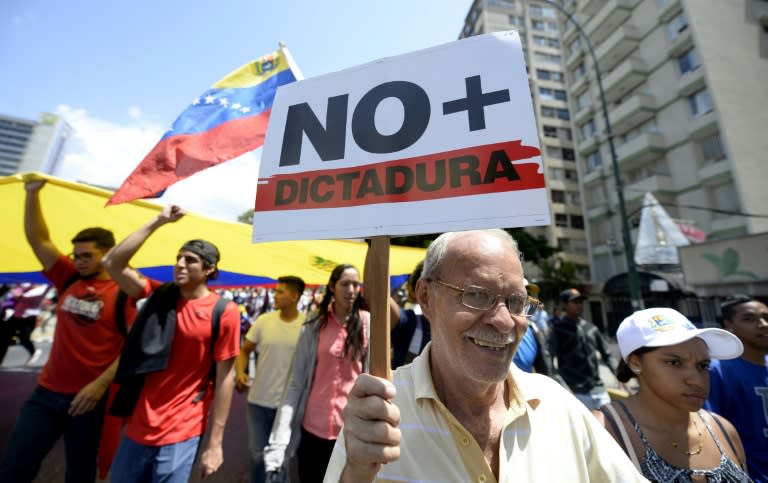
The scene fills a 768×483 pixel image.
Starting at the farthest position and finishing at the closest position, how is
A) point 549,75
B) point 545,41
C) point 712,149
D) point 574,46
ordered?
1. point 545,41
2. point 549,75
3. point 574,46
4. point 712,149

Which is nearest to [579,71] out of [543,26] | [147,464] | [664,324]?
[543,26]

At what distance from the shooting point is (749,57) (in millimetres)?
18703

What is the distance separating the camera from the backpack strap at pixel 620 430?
164cm

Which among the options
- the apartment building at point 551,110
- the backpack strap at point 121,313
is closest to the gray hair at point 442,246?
the backpack strap at point 121,313

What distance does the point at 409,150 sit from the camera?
1.25 m

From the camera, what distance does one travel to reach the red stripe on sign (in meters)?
1.12

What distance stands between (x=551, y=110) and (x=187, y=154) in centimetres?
3812

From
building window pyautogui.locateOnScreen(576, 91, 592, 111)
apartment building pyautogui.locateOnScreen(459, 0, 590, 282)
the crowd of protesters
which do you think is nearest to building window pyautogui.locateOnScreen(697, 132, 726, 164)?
building window pyautogui.locateOnScreen(576, 91, 592, 111)

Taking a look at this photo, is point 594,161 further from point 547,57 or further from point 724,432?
point 724,432

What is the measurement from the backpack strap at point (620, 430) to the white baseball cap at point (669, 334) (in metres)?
0.37

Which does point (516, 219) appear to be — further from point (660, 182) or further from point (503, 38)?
point (660, 182)

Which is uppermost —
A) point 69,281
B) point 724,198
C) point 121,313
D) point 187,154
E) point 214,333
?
point 724,198

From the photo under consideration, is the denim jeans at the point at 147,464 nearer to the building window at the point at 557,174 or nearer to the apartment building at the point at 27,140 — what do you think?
the building window at the point at 557,174

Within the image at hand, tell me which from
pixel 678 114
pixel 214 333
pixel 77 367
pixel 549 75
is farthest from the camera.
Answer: pixel 549 75
